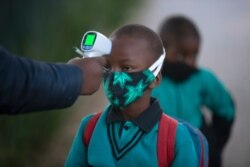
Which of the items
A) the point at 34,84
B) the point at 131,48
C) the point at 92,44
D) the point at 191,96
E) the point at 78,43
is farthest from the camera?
the point at 78,43

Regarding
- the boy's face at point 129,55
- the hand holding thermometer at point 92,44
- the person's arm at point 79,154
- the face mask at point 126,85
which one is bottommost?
the person's arm at point 79,154

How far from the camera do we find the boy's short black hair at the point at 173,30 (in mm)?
4340

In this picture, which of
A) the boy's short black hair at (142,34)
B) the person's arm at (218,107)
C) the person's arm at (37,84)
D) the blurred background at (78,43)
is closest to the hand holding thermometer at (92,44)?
the person's arm at (37,84)

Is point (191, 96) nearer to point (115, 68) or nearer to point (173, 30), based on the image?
point (173, 30)

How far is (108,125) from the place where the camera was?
9.55 ft

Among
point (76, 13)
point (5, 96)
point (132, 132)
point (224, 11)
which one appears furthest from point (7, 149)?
point (5, 96)

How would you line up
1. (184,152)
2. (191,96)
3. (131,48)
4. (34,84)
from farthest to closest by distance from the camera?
(191,96)
(131,48)
(184,152)
(34,84)

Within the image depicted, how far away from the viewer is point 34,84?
2.11 metres

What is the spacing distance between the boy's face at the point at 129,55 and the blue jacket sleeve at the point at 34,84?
1.94ft

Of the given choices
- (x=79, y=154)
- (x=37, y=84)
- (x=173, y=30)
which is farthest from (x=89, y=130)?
(x=173, y=30)

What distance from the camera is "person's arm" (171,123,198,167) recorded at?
2.74 meters

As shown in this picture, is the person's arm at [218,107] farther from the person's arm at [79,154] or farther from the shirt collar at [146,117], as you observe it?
the person's arm at [79,154]

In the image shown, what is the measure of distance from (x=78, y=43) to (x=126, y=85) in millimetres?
2914

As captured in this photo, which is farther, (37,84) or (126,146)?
(126,146)
